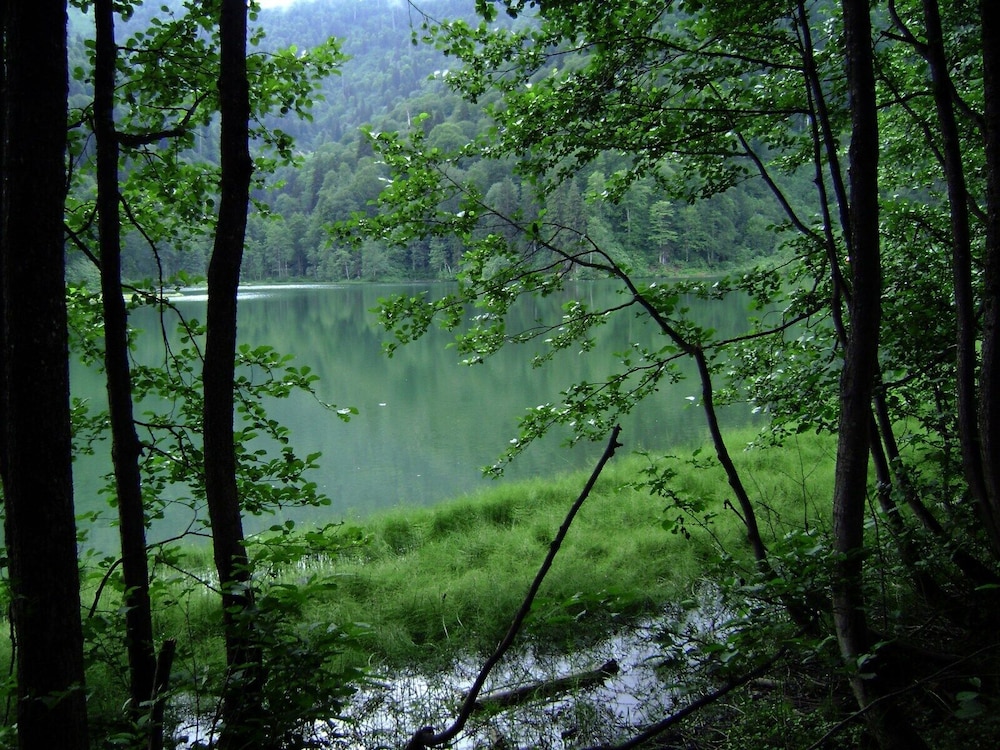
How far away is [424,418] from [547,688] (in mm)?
12853

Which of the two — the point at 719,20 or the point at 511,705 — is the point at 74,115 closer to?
the point at 719,20

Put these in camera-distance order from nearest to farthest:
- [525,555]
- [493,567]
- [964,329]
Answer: [964,329] → [493,567] → [525,555]

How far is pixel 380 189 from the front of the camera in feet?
38.3

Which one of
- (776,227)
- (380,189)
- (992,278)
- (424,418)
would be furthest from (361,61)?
(992,278)

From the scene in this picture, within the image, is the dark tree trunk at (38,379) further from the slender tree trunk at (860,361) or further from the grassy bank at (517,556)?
the slender tree trunk at (860,361)

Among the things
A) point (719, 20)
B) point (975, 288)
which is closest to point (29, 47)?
point (719, 20)

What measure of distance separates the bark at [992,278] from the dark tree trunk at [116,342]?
3262 mm

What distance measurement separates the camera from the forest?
2178mm

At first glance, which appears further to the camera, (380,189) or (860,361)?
(380,189)

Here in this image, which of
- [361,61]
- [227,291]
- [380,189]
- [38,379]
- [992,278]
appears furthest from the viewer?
[361,61]

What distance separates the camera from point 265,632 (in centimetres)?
236

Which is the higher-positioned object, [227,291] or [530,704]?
[227,291]

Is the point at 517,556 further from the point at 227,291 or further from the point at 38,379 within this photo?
the point at 38,379

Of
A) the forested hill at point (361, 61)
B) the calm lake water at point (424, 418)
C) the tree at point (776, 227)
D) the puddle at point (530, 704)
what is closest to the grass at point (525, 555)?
the puddle at point (530, 704)
